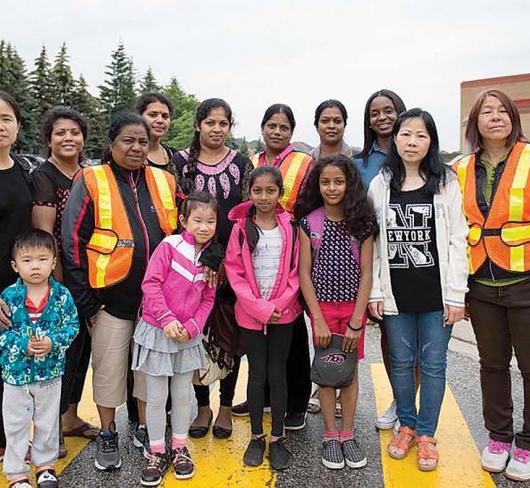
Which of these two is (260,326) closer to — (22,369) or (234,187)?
(234,187)

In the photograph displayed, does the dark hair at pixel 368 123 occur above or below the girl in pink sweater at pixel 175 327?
above

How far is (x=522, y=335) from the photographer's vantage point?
3475 mm

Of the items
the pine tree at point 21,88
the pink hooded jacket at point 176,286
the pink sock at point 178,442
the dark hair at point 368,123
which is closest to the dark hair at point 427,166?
the dark hair at point 368,123

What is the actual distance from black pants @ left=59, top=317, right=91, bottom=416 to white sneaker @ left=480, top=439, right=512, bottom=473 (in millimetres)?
2768

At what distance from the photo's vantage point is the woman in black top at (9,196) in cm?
345

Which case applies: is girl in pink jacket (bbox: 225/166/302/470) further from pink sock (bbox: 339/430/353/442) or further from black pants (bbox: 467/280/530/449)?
black pants (bbox: 467/280/530/449)

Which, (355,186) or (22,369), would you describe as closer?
(22,369)

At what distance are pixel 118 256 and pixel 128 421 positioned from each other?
4.94ft

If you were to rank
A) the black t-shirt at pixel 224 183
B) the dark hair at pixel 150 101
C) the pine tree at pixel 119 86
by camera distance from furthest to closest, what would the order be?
1. the pine tree at pixel 119 86
2. the dark hair at pixel 150 101
3. the black t-shirt at pixel 224 183

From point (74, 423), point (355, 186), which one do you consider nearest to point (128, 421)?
point (74, 423)

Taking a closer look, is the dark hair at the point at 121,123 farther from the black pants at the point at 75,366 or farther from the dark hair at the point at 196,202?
the black pants at the point at 75,366

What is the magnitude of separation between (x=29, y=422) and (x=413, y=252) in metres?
2.58

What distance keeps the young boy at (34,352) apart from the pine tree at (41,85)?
48.8 m

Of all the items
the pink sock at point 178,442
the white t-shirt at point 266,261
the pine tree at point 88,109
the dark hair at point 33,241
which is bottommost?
the pink sock at point 178,442
